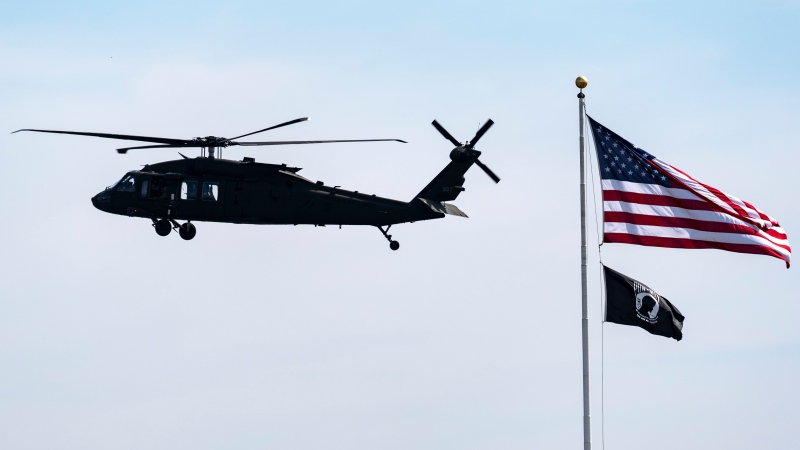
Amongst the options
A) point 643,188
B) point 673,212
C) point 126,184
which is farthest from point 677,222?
point 126,184

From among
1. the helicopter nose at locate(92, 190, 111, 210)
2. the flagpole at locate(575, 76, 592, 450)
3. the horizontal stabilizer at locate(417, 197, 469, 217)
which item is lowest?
the flagpole at locate(575, 76, 592, 450)

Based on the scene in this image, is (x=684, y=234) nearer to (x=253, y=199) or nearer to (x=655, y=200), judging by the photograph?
(x=655, y=200)

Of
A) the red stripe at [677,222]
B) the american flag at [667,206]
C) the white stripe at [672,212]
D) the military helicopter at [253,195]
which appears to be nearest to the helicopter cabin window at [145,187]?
the military helicopter at [253,195]

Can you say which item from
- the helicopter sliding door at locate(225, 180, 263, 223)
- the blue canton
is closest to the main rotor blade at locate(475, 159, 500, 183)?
the helicopter sliding door at locate(225, 180, 263, 223)

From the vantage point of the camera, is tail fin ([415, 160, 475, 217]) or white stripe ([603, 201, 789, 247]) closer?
white stripe ([603, 201, 789, 247])

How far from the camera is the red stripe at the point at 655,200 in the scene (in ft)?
131

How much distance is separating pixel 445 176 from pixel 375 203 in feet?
13.8

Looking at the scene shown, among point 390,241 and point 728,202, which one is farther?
point 390,241

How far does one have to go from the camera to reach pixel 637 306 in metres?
39.9

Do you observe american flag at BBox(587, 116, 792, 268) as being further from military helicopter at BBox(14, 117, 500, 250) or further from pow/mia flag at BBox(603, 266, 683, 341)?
military helicopter at BBox(14, 117, 500, 250)

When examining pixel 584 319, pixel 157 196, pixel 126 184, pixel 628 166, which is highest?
pixel 126 184

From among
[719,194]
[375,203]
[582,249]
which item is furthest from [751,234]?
[375,203]

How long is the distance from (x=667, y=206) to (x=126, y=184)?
97.1 ft

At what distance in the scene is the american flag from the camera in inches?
1569
